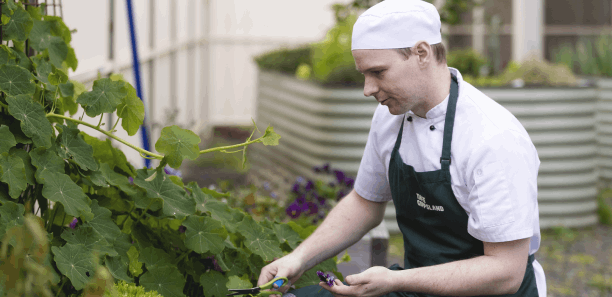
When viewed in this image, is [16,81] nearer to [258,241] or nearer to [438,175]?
[258,241]

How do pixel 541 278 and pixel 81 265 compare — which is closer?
pixel 81 265

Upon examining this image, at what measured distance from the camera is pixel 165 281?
1552 millimetres

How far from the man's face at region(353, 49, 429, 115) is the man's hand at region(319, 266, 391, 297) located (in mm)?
409

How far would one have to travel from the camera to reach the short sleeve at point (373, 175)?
1807 millimetres

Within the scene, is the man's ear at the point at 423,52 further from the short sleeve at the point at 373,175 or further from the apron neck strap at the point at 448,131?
the short sleeve at the point at 373,175

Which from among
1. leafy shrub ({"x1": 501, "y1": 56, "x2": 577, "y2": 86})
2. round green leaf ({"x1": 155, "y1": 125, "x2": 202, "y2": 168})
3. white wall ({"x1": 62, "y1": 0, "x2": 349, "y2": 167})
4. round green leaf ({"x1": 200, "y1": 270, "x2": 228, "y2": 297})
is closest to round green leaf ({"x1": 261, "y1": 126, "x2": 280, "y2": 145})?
round green leaf ({"x1": 155, "y1": 125, "x2": 202, "y2": 168})

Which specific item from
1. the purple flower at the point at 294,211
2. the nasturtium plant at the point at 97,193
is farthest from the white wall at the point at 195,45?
the nasturtium plant at the point at 97,193

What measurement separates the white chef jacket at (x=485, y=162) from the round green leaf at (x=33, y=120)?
0.88 m

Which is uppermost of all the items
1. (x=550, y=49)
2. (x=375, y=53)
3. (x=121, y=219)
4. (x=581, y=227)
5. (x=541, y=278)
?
(x=375, y=53)

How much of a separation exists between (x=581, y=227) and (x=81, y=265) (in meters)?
4.96

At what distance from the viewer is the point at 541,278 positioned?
170cm

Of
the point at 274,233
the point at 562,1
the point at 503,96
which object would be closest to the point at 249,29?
the point at 562,1

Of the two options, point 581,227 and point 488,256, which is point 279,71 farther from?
point 488,256

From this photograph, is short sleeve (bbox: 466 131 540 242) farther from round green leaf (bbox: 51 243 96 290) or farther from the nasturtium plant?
round green leaf (bbox: 51 243 96 290)
